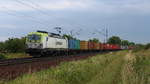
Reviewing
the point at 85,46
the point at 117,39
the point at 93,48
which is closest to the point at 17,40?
the point at 85,46

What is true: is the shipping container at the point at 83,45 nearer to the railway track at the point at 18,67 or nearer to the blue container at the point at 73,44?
the blue container at the point at 73,44

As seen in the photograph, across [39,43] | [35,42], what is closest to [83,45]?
[35,42]

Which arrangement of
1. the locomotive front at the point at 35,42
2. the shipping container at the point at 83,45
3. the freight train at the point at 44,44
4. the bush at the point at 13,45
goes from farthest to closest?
the shipping container at the point at 83,45
the bush at the point at 13,45
the freight train at the point at 44,44
the locomotive front at the point at 35,42

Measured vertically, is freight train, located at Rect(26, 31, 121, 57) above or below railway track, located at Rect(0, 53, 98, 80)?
above

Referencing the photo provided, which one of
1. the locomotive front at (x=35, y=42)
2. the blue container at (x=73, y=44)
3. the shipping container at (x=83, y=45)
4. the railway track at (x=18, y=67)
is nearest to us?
the railway track at (x=18, y=67)

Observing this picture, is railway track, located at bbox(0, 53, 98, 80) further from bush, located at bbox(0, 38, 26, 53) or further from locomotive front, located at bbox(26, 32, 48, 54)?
bush, located at bbox(0, 38, 26, 53)

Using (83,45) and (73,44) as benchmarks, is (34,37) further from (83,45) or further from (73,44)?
(83,45)

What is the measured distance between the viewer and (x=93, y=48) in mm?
64938

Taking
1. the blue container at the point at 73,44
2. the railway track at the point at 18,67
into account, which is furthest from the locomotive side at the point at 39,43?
the blue container at the point at 73,44

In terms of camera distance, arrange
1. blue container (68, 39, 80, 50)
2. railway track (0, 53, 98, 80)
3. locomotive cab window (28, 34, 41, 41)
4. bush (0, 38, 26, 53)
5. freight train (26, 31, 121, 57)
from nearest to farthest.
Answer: railway track (0, 53, 98, 80) < freight train (26, 31, 121, 57) < locomotive cab window (28, 34, 41, 41) < bush (0, 38, 26, 53) < blue container (68, 39, 80, 50)

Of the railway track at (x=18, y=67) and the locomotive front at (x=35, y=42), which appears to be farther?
the locomotive front at (x=35, y=42)

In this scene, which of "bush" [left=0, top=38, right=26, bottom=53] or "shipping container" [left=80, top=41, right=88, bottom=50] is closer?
"bush" [left=0, top=38, right=26, bottom=53]

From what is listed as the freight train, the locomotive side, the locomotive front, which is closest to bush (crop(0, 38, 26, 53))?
the freight train

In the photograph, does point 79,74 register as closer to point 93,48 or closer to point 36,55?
point 36,55
